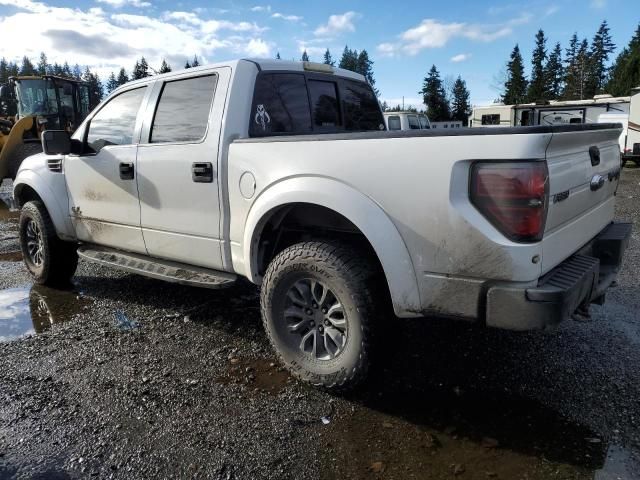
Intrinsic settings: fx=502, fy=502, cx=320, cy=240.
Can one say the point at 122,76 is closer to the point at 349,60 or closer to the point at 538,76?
the point at 349,60

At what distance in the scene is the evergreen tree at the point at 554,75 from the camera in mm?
70125

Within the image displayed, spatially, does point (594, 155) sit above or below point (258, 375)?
above

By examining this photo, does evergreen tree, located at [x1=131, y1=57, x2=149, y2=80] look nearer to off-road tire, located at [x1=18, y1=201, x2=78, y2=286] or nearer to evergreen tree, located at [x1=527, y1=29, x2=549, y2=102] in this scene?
off-road tire, located at [x1=18, y1=201, x2=78, y2=286]

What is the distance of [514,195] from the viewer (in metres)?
2.36

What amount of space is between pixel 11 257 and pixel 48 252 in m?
2.26

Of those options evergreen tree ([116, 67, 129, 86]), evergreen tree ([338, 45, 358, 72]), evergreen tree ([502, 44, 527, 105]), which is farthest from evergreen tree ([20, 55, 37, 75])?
evergreen tree ([502, 44, 527, 105])

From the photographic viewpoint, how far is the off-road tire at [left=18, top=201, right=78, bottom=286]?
5.27 metres

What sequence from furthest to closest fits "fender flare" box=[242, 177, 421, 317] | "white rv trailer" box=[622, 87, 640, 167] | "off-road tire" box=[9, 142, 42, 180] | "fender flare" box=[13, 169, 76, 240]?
"white rv trailer" box=[622, 87, 640, 167], "off-road tire" box=[9, 142, 42, 180], "fender flare" box=[13, 169, 76, 240], "fender flare" box=[242, 177, 421, 317]

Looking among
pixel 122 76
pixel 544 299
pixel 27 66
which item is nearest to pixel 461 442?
pixel 544 299

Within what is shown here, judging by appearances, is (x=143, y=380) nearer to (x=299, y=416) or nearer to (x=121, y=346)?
(x=121, y=346)

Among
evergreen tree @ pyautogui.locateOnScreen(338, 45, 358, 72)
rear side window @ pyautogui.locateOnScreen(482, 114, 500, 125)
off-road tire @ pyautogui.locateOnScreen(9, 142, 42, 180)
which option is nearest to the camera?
off-road tire @ pyautogui.locateOnScreen(9, 142, 42, 180)

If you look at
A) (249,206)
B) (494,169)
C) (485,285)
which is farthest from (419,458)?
(249,206)

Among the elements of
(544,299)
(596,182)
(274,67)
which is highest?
(274,67)

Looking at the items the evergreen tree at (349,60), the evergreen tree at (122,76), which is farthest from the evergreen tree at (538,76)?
the evergreen tree at (122,76)
